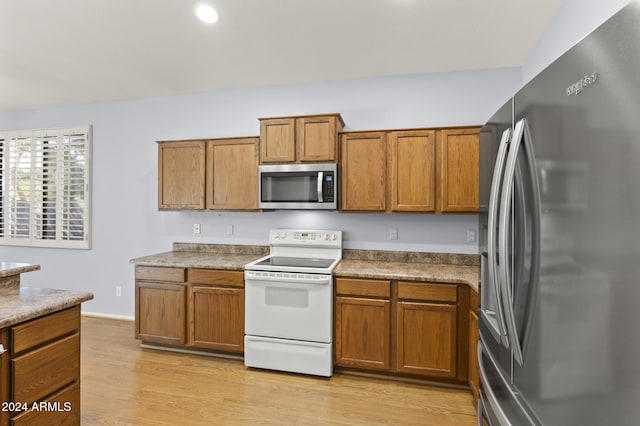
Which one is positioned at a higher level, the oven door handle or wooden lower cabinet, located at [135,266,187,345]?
the oven door handle

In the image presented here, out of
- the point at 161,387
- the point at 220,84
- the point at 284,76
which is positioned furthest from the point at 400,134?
the point at 161,387

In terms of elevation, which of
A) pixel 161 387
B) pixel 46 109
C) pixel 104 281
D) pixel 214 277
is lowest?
pixel 161 387

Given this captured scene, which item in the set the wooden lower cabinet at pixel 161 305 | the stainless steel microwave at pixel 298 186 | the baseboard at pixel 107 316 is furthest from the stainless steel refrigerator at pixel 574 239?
the baseboard at pixel 107 316

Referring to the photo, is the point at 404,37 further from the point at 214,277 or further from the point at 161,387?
the point at 161,387

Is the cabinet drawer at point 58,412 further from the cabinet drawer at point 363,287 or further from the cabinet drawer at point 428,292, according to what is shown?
the cabinet drawer at point 428,292

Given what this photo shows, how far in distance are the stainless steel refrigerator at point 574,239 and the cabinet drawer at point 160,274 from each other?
2823 millimetres

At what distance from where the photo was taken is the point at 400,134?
10.0 ft

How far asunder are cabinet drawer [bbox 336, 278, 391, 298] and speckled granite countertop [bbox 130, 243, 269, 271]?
93cm

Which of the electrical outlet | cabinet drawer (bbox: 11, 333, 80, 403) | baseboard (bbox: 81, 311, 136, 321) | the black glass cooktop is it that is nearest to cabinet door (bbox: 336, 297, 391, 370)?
the black glass cooktop

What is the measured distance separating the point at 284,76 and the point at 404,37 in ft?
4.24

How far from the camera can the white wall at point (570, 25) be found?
5.83 ft

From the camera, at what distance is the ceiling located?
2377mm

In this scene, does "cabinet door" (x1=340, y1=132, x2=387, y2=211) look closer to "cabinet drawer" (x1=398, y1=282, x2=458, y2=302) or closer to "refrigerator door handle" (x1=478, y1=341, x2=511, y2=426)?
"cabinet drawer" (x1=398, y1=282, x2=458, y2=302)

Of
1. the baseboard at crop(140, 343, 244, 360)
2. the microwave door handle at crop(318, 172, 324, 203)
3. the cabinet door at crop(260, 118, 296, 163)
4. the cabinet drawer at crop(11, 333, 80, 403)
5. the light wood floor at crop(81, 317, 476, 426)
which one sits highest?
the cabinet door at crop(260, 118, 296, 163)
